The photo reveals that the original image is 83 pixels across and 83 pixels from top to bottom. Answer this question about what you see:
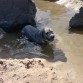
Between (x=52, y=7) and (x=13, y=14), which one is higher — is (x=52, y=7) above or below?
below

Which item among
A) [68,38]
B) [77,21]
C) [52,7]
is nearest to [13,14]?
[68,38]

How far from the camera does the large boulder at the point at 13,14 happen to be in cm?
1077

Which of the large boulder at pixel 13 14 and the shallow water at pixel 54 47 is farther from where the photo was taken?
the large boulder at pixel 13 14

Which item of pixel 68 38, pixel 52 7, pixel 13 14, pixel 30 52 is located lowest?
pixel 52 7

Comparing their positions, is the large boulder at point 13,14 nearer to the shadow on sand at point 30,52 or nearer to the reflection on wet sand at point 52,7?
the shadow on sand at point 30,52

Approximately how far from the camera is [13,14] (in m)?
10.9

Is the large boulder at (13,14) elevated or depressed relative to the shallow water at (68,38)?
elevated

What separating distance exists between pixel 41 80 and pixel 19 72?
0.66 m

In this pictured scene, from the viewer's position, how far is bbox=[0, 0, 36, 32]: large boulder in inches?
424

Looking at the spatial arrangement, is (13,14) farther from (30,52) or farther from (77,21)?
(77,21)

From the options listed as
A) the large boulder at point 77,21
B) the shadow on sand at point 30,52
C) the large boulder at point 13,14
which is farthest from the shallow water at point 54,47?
the large boulder at point 13,14

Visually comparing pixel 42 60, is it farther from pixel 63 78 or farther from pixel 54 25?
pixel 54 25

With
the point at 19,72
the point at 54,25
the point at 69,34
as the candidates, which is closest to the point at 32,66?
the point at 19,72

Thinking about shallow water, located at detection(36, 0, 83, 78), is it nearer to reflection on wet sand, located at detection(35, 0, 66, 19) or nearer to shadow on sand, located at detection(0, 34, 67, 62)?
reflection on wet sand, located at detection(35, 0, 66, 19)
